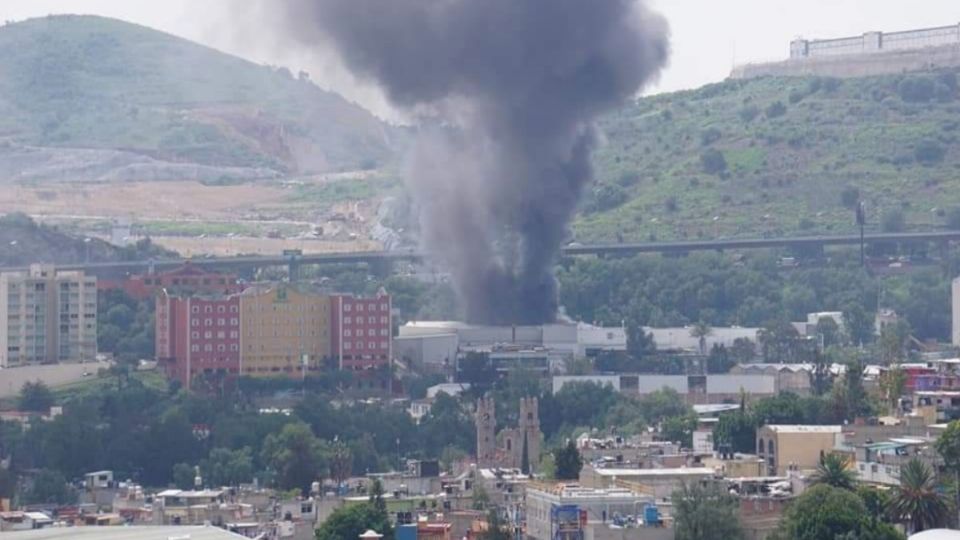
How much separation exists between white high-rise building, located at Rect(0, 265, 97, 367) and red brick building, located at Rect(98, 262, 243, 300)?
5.38 metres

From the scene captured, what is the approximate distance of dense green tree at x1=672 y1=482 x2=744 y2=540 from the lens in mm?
43688

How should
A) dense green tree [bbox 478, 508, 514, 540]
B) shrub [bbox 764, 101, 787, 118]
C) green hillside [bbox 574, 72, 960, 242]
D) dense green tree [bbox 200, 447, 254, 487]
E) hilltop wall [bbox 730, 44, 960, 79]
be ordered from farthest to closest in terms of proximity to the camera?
hilltop wall [bbox 730, 44, 960, 79], shrub [bbox 764, 101, 787, 118], green hillside [bbox 574, 72, 960, 242], dense green tree [bbox 200, 447, 254, 487], dense green tree [bbox 478, 508, 514, 540]

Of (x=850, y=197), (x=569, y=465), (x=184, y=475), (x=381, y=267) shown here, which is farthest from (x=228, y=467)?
(x=850, y=197)

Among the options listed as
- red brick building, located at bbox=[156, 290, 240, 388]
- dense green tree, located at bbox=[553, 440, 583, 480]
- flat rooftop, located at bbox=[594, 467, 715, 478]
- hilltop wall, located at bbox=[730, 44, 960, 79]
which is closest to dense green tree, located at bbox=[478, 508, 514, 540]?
flat rooftop, located at bbox=[594, 467, 715, 478]

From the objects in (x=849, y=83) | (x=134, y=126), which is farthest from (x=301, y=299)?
(x=134, y=126)

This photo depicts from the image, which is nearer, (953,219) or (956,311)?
(956,311)

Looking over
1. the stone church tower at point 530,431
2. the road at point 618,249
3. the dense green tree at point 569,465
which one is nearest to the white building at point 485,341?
the stone church tower at point 530,431

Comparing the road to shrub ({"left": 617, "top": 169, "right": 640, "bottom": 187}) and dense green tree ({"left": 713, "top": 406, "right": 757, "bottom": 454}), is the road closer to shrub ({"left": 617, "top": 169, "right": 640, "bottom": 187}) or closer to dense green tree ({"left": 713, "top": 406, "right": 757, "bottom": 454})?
shrub ({"left": 617, "top": 169, "right": 640, "bottom": 187})

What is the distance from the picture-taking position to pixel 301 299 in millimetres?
78875

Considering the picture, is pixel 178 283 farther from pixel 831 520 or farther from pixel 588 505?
pixel 831 520

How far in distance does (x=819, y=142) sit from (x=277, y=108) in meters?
45.3

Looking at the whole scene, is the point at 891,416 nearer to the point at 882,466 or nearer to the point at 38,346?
the point at 882,466

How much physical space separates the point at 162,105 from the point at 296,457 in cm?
9815

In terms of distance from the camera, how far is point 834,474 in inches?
1785
